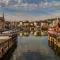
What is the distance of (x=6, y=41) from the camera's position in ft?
16.0

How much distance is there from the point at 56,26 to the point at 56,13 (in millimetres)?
314

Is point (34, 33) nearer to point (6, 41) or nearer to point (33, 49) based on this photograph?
point (33, 49)

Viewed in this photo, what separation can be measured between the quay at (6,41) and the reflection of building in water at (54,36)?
723 millimetres

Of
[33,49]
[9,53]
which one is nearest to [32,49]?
[33,49]

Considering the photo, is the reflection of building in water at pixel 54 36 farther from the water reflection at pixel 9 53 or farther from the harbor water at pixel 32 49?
the water reflection at pixel 9 53

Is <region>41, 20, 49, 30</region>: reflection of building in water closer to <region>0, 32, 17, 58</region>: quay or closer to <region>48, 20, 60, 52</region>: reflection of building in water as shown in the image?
<region>48, 20, 60, 52</region>: reflection of building in water

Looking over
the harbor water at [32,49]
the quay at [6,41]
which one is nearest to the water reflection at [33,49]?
the harbor water at [32,49]

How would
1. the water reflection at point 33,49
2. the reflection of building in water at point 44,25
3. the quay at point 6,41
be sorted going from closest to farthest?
1. the water reflection at point 33,49
2. the quay at point 6,41
3. the reflection of building in water at point 44,25

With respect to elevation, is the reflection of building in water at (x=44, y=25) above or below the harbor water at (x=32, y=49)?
above

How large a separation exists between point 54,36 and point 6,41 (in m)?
1.01

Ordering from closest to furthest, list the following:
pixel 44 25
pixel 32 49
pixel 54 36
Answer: pixel 32 49 < pixel 44 25 < pixel 54 36

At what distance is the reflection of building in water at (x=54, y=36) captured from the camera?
4878 mm

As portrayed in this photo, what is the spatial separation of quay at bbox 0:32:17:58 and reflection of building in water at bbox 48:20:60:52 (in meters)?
0.72

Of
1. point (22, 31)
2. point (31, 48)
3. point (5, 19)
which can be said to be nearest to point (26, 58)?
point (31, 48)
